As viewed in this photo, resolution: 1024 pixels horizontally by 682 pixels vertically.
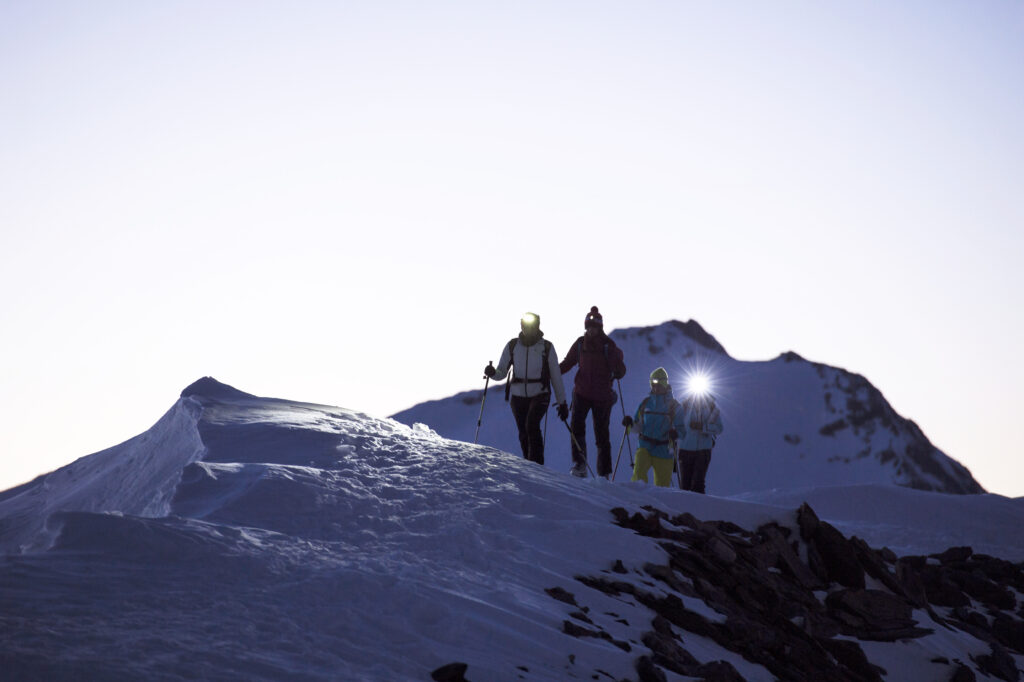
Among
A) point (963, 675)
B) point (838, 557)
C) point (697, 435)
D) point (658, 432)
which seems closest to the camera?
point (963, 675)

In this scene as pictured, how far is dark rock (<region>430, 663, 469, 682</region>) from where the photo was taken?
503 cm

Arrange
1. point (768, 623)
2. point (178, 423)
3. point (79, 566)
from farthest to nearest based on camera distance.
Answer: point (178, 423) → point (768, 623) → point (79, 566)

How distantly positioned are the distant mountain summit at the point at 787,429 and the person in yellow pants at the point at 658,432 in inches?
1790

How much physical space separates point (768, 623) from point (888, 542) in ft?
17.1

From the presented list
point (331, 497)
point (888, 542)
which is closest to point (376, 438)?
point (331, 497)

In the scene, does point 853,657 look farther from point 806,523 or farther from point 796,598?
point 806,523

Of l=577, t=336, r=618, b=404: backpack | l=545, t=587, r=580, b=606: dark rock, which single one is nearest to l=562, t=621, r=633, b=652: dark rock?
l=545, t=587, r=580, b=606: dark rock

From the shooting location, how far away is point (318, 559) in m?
6.37

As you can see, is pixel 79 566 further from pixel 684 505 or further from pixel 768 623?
pixel 684 505

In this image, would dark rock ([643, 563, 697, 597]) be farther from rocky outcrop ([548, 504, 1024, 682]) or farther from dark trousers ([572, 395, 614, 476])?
dark trousers ([572, 395, 614, 476])

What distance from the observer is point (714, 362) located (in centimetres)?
7869

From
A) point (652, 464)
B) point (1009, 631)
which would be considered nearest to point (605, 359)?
point (652, 464)

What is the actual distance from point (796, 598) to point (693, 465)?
19.8ft

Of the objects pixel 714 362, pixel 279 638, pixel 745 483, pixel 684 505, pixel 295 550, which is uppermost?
pixel 714 362
